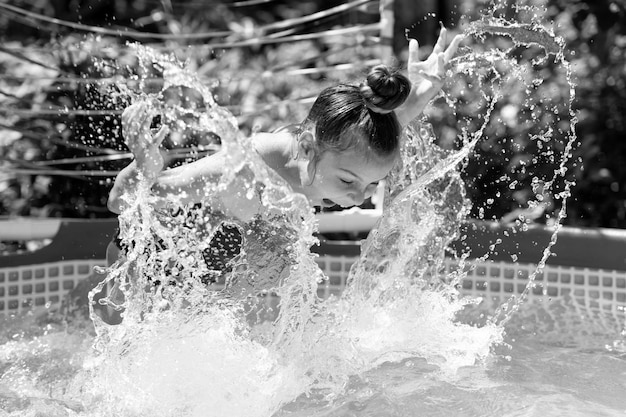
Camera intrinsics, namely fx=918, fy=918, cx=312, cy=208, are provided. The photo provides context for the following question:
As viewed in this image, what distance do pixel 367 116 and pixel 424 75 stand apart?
42 cm

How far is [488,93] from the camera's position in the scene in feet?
15.1

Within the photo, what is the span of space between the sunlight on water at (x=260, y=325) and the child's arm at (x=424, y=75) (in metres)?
0.12

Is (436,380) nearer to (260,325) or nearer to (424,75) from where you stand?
(260,325)

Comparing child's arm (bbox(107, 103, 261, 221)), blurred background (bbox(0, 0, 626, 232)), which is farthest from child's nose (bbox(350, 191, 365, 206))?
blurred background (bbox(0, 0, 626, 232))

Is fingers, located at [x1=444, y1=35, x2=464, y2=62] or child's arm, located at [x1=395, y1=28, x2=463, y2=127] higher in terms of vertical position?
fingers, located at [x1=444, y1=35, x2=464, y2=62]

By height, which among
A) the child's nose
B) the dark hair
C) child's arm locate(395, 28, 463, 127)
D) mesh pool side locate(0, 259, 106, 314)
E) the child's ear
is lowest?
mesh pool side locate(0, 259, 106, 314)

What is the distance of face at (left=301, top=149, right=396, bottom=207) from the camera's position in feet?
8.12

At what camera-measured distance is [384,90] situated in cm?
241

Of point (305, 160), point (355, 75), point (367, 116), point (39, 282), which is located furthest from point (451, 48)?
point (39, 282)

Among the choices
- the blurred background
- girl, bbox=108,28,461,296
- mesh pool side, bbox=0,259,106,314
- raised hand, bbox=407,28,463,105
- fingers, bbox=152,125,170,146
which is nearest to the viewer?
fingers, bbox=152,125,170,146

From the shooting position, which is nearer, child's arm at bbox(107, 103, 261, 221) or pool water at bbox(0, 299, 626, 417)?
child's arm at bbox(107, 103, 261, 221)

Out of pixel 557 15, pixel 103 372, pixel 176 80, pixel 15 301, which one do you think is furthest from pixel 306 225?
pixel 557 15

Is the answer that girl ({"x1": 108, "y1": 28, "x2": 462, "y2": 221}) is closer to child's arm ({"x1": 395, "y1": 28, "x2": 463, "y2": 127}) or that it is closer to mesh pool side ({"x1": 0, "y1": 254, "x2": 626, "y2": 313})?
child's arm ({"x1": 395, "y1": 28, "x2": 463, "y2": 127})

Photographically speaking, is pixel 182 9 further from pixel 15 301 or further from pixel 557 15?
pixel 15 301
